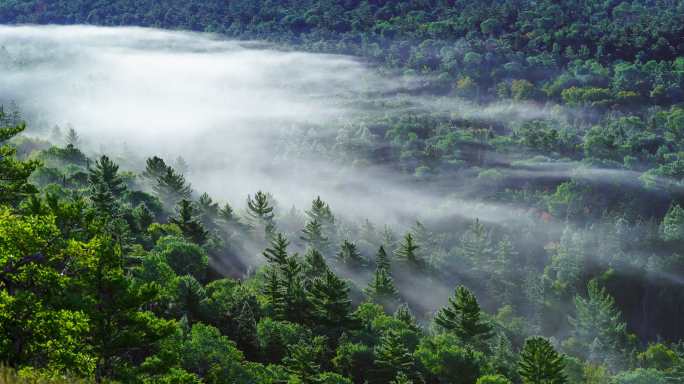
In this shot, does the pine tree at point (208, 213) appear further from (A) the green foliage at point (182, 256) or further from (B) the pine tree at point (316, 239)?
(A) the green foliage at point (182, 256)

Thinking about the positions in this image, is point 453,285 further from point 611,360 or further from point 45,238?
point 45,238

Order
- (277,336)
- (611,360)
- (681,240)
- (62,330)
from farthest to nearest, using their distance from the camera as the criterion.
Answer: (681,240) → (611,360) → (277,336) → (62,330)

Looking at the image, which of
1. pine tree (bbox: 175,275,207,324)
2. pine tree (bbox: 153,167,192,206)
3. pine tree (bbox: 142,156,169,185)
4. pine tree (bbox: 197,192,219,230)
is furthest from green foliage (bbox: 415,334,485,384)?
pine tree (bbox: 142,156,169,185)

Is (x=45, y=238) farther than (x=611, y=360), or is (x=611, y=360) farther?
(x=611, y=360)

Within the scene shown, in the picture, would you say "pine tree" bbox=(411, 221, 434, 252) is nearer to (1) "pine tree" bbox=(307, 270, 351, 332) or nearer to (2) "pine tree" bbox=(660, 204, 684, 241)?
(2) "pine tree" bbox=(660, 204, 684, 241)

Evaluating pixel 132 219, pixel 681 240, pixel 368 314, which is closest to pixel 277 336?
pixel 368 314

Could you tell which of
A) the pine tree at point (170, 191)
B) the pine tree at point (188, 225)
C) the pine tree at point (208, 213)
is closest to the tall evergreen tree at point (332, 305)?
the pine tree at point (188, 225)

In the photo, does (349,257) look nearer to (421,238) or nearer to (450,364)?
(421,238)

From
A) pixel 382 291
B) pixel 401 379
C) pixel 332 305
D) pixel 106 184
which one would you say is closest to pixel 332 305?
pixel 332 305
